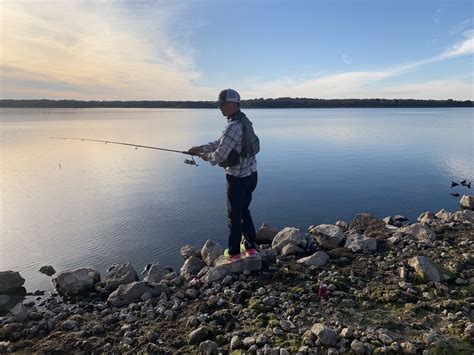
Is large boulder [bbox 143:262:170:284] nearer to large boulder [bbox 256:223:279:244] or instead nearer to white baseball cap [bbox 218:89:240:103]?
large boulder [bbox 256:223:279:244]

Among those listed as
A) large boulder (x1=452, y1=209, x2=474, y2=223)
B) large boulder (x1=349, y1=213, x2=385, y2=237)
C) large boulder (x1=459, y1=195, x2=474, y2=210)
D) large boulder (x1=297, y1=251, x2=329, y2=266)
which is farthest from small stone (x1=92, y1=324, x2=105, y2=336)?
large boulder (x1=459, y1=195, x2=474, y2=210)

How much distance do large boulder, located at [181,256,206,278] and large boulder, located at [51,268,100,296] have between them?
71.3 inches

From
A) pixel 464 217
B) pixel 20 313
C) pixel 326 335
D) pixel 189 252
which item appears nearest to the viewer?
pixel 326 335

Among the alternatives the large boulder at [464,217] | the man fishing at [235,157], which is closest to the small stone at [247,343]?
the man fishing at [235,157]

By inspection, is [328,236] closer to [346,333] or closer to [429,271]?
[429,271]

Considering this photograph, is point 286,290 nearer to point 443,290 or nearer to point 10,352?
point 443,290

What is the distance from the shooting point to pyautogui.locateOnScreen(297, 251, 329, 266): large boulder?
23.3ft

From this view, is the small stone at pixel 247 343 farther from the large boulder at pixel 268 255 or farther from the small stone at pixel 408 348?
the large boulder at pixel 268 255

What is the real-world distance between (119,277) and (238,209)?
2940 millimetres

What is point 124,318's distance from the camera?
576 cm

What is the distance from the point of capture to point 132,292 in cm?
655

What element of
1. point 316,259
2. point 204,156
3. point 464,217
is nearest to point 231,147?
point 204,156

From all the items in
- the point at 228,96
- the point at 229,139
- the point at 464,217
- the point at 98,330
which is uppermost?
the point at 228,96

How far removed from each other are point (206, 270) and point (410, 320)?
367 cm
